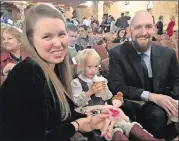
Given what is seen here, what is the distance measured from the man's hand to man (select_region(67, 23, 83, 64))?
239 millimetres

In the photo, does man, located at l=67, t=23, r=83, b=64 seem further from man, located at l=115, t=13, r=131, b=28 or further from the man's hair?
man, located at l=115, t=13, r=131, b=28

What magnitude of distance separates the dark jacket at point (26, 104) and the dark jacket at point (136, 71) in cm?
20

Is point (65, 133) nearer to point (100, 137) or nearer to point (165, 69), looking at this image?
point (100, 137)

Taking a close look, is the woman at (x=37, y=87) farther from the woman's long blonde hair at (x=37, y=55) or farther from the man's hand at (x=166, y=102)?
the man's hand at (x=166, y=102)

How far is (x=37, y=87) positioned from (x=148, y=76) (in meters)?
0.31

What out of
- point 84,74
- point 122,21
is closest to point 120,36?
point 122,21

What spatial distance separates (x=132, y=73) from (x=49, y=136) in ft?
0.92

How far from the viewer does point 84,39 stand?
2.22 ft

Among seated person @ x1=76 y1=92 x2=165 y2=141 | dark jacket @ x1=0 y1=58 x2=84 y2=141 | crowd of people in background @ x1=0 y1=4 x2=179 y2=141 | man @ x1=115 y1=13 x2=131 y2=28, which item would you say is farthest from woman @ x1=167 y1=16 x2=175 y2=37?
dark jacket @ x1=0 y1=58 x2=84 y2=141

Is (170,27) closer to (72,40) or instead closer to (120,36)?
(120,36)

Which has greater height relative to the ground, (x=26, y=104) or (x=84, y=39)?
(x=84, y=39)

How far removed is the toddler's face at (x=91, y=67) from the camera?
2.18 feet

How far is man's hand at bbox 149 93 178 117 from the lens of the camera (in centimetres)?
69

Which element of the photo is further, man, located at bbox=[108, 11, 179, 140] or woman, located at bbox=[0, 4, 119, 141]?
man, located at bbox=[108, 11, 179, 140]
